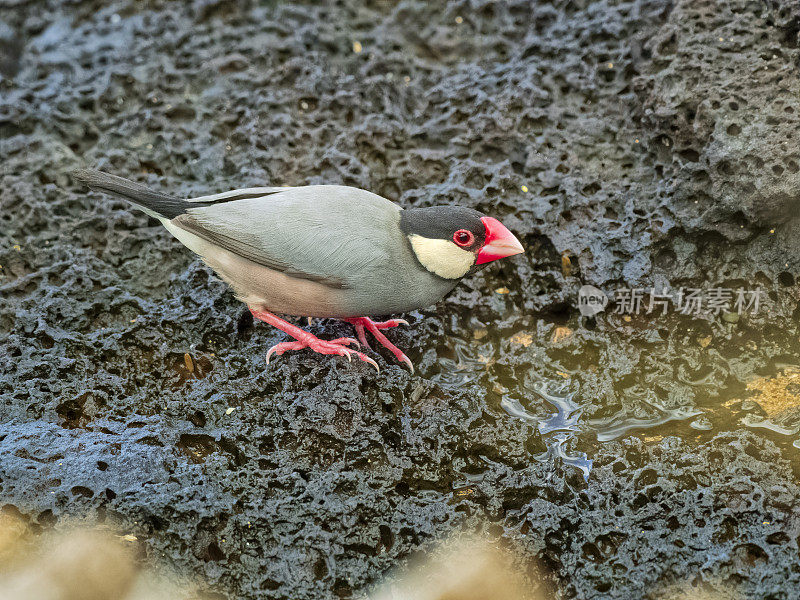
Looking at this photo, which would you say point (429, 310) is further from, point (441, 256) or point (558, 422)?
point (558, 422)

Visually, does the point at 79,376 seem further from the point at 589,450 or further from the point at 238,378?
the point at 589,450

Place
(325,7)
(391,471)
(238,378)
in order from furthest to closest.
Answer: (325,7)
(238,378)
(391,471)

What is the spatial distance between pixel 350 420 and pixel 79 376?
1.48m

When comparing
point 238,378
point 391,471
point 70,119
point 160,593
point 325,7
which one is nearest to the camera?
point 160,593

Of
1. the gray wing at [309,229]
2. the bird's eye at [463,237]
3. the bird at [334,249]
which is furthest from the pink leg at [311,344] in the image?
the bird's eye at [463,237]

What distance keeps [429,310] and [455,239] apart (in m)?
0.68

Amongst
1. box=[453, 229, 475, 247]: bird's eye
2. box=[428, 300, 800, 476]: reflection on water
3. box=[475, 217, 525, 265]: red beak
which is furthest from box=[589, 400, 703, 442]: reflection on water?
box=[453, 229, 475, 247]: bird's eye

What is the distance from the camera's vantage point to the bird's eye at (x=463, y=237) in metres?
3.78

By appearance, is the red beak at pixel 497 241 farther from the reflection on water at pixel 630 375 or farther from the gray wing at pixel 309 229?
the reflection on water at pixel 630 375

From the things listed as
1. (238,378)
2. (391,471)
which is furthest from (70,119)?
(391,471)

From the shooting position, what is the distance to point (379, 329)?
423 cm

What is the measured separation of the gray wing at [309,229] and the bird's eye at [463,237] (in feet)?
1.03

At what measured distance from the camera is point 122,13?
611 cm

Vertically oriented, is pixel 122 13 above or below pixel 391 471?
above
